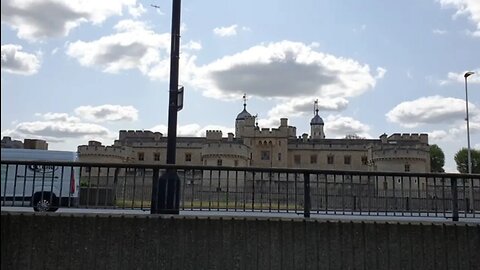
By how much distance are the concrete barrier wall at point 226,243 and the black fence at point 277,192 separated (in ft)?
2.12

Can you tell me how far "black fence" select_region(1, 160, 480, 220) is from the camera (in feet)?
24.7

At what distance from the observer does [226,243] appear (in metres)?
6.74

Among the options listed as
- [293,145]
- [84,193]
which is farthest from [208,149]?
[84,193]

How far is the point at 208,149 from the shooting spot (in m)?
79.8

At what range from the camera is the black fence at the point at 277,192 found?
7.54m

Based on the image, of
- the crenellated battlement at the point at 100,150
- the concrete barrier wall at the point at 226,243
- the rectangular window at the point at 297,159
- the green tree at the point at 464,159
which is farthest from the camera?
the rectangular window at the point at 297,159

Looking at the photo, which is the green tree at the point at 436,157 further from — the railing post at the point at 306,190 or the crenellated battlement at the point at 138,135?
the railing post at the point at 306,190

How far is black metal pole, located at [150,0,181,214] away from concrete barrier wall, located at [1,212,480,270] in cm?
57

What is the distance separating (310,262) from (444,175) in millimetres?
2490

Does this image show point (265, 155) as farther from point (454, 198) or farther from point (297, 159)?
point (454, 198)

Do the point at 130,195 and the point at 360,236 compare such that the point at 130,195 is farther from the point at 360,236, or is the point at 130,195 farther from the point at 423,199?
the point at 423,199

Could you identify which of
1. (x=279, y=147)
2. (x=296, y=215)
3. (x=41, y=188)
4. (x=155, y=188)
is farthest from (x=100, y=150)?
(x=296, y=215)

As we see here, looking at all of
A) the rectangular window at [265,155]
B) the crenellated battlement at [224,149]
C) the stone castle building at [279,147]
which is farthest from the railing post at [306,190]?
the rectangular window at [265,155]

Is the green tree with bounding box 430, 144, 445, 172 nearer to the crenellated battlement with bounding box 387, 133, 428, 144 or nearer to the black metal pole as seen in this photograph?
the crenellated battlement with bounding box 387, 133, 428, 144
